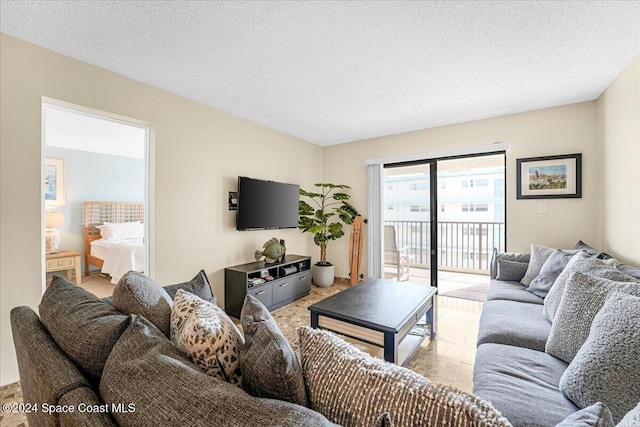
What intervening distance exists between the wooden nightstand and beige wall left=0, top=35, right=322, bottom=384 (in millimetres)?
2288

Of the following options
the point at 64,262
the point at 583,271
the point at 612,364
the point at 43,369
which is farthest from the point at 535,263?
the point at 64,262

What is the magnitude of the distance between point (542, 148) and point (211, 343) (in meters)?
3.96

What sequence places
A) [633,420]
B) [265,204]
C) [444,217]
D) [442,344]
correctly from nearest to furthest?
[633,420] → [442,344] → [265,204] → [444,217]

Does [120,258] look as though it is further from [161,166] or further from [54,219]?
[161,166]

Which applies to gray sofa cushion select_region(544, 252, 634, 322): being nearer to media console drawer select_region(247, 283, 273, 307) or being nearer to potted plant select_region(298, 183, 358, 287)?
media console drawer select_region(247, 283, 273, 307)

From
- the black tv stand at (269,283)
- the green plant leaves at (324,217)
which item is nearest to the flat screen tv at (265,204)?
the green plant leaves at (324,217)

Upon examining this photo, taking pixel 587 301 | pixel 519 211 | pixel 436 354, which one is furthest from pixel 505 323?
pixel 519 211

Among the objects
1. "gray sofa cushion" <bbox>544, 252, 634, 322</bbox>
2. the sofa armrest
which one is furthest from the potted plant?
the sofa armrest

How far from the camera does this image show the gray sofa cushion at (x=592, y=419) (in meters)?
0.57

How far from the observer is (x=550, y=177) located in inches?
125

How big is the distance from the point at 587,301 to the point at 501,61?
1850mm

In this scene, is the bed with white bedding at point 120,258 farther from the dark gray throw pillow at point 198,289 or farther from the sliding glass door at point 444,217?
the sliding glass door at point 444,217

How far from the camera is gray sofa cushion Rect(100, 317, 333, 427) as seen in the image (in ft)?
1.73

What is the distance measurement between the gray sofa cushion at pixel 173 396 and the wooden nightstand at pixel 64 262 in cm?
427
